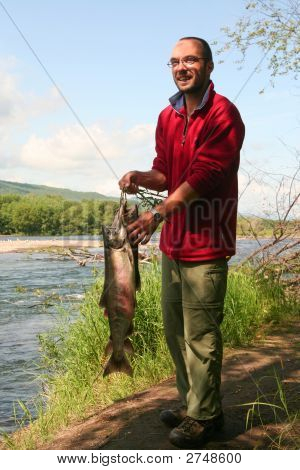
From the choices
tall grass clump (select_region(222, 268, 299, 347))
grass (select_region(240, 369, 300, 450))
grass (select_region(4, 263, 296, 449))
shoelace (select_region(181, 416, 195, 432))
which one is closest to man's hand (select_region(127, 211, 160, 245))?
shoelace (select_region(181, 416, 195, 432))

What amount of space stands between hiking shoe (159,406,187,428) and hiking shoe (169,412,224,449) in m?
0.29

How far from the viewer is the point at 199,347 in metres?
3.38

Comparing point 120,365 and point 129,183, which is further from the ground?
point 129,183

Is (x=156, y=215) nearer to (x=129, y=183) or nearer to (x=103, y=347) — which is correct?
(x=129, y=183)

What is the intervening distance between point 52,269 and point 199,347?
22.3m

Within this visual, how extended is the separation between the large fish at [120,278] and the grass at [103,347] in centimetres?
198

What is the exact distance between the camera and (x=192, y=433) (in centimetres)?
340

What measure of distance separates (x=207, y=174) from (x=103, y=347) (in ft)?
12.5

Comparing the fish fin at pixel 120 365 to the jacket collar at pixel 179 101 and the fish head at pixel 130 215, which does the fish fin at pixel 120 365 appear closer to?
the fish head at pixel 130 215

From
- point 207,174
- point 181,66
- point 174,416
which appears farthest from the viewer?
point 174,416

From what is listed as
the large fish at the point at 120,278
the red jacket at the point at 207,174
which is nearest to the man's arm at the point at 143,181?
the red jacket at the point at 207,174

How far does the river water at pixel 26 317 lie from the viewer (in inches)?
319

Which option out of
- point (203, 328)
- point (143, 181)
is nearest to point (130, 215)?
point (143, 181)
